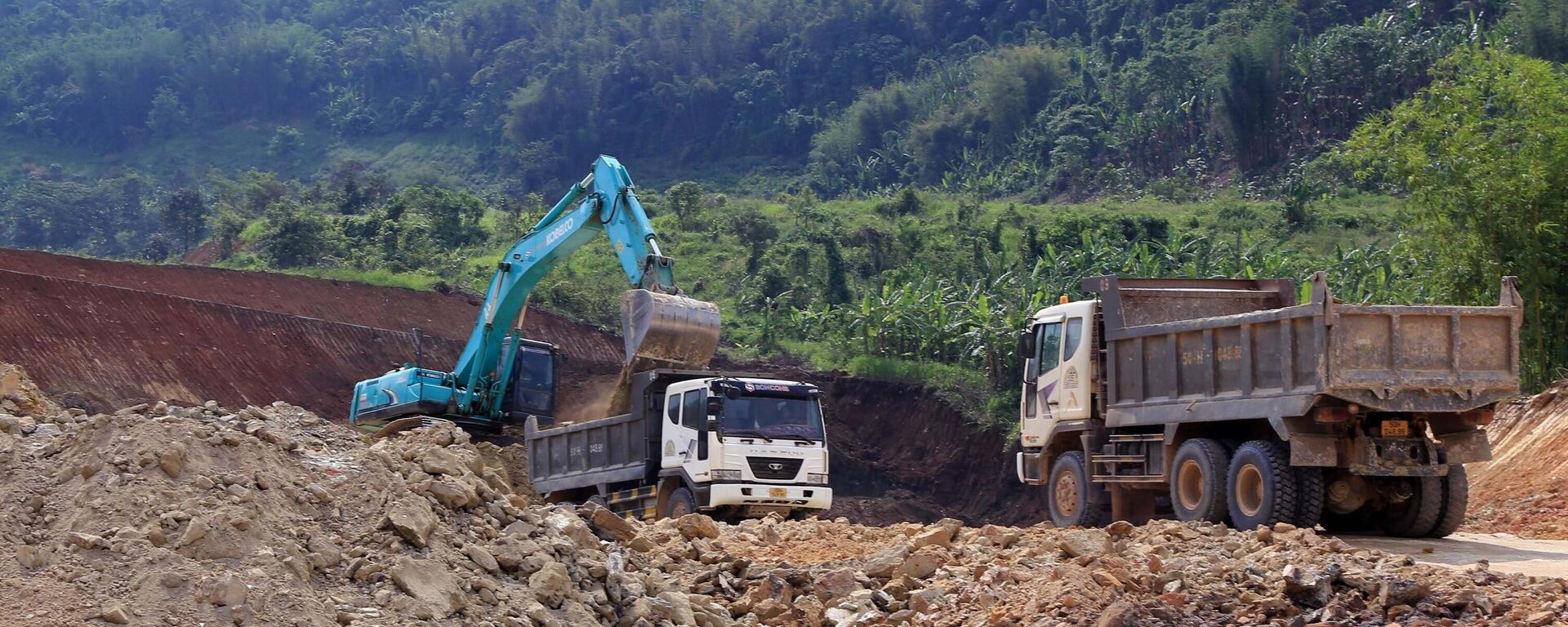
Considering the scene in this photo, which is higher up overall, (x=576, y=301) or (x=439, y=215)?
(x=439, y=215)

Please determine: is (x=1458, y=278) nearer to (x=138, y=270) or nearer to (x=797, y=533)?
(x=797, y=533)


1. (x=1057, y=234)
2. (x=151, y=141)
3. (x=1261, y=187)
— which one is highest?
(x=151, y=141)

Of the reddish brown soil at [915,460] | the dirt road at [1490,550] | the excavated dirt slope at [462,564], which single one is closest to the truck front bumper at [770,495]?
the excavated dirt slope at [462,564]

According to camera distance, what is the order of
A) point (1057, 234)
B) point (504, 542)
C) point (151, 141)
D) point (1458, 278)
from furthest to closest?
1. point (151, 141)
2. point (1057, 234)
3. point (1458, 278)
4. point (504, 542)

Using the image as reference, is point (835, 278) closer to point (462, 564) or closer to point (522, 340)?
point (522, 340)

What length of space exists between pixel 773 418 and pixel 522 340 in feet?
24.6

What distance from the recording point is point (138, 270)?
3706 cm

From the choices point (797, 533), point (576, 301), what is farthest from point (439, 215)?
point (797, 533)

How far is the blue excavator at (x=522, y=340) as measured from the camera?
20.8 meters

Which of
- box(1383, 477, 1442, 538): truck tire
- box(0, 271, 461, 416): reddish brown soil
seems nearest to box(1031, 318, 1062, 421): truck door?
box(1383, 477, 1442, 538): truck tire

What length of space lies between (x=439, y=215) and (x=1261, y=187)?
29.4 metres

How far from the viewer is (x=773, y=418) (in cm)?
1820

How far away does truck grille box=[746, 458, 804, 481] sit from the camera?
17797 mm

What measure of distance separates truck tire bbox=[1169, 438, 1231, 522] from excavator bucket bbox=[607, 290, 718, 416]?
6822 millimetres
